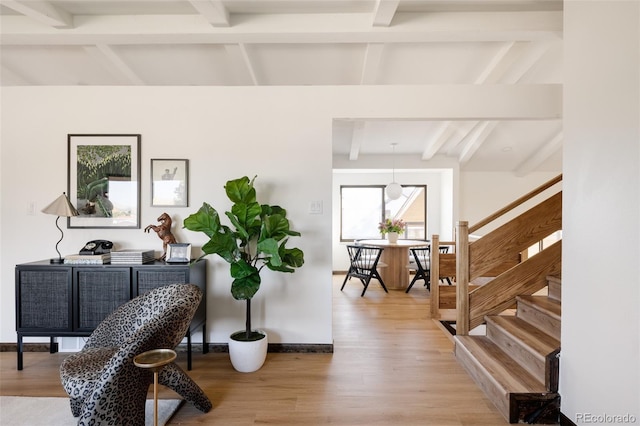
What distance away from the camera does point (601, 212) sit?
1743 mm

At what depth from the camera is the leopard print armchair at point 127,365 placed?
165 cm

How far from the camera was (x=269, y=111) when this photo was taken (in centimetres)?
302

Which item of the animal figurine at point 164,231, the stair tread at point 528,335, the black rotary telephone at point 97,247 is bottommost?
the stair tread at point 528,335

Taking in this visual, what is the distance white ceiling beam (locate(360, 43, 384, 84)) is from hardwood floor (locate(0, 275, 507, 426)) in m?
2.64

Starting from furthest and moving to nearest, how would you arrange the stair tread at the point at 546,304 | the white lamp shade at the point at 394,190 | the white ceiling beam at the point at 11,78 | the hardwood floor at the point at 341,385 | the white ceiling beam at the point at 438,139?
1. the white lamp shade at the point at 394,190
2. the white ceiling beam at the point at 438,139
3. the white ceiling beam at the point at 11,78
4. the stair tread at the point at 546,304
5. the hardwood floor at the point at 341,385

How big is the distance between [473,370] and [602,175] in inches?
63.1

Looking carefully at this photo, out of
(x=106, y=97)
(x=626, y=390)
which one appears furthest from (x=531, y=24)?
(x=106, y=97)

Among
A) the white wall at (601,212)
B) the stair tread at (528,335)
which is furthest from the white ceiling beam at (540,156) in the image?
the white wall at (601,212)

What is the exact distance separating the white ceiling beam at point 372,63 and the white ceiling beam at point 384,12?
396 mm

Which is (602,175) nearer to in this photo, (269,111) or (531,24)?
(531,24)

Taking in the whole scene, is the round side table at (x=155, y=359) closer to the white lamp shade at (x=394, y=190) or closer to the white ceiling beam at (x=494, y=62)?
the white ceiling beam at (x=494, y=62)

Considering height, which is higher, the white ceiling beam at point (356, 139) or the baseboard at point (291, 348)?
the white ceiling beam at point (356, 139)

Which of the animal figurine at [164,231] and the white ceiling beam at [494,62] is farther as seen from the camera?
the white ceiling beam at [494,62]

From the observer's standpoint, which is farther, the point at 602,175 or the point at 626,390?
the point at 602,175
